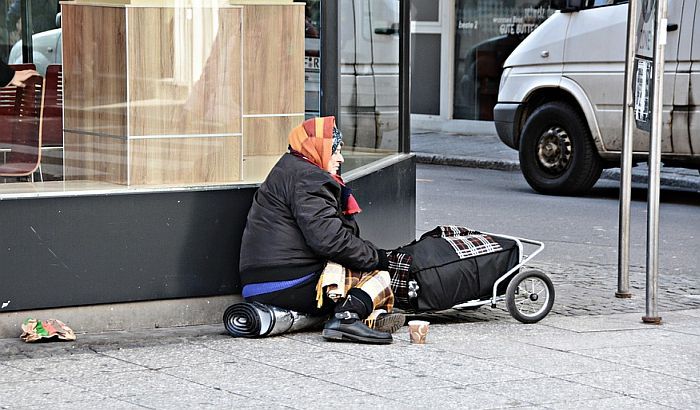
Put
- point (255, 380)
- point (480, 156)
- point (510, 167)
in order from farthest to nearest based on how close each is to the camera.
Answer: point (480, 156)
point (510, 167)
point (255, 380)

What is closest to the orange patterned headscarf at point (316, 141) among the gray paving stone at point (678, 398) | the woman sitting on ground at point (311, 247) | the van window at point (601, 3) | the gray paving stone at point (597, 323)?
the woman sitting on ground at point (311, 247)

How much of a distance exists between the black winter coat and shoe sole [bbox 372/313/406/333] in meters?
0.26

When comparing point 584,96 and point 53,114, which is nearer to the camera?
point 53,114

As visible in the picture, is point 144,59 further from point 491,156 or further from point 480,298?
point 491,156

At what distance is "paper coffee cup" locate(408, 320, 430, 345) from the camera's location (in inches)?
246

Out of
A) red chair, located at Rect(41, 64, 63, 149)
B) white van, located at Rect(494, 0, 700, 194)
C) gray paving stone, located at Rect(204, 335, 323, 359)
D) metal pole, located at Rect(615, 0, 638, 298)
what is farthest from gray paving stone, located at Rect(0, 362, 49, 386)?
white van, located at Rect(494, 0, 700, 194)

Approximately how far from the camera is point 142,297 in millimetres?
6508

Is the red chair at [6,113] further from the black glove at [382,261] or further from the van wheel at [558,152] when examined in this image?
the van wheel at [558,152]

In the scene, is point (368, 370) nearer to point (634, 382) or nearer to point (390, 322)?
point (390, 322)

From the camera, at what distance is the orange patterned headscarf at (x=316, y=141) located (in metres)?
6.47

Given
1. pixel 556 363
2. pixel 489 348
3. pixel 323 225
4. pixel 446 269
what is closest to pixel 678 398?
pixel 556 363

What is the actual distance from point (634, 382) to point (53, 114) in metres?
3.42

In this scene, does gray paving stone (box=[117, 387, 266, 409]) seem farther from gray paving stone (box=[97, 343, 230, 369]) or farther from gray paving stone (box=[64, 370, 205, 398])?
gray paving stone (box=[97, 343, 230, 369])

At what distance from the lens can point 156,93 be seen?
680cm
